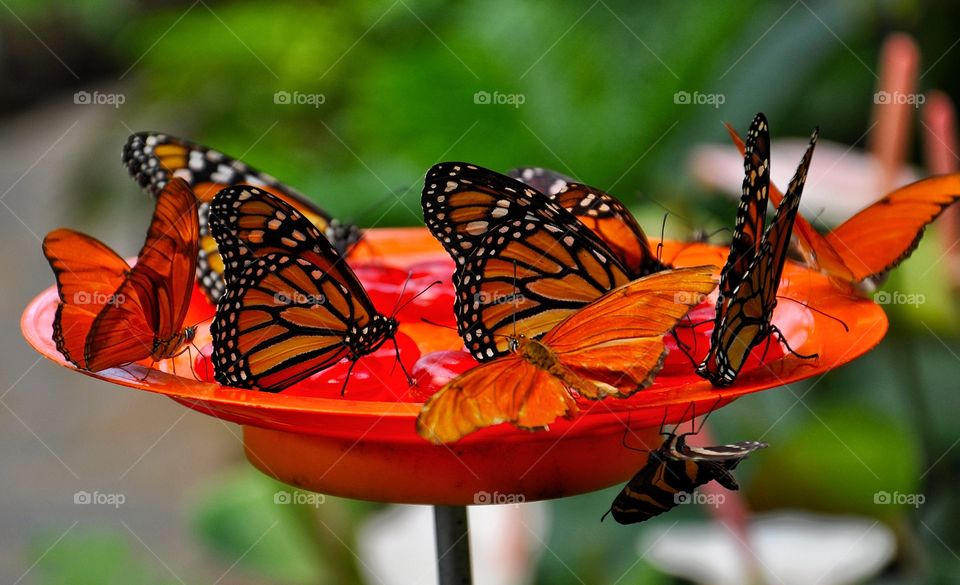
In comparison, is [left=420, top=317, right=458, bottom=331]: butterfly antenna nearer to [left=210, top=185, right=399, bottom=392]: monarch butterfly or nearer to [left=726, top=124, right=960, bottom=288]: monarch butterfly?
[left=210, top=185, right=399, bottom=392]: monarch butterfly

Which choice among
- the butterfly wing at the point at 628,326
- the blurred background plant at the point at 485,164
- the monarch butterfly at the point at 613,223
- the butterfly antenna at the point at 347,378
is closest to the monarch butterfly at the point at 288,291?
the butterfly antenna at the point at 347,378

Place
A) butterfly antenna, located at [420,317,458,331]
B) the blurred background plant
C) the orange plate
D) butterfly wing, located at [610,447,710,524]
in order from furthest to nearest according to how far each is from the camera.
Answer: the blurred background plant, butterfly antenna, located at [420,317,458,331], butterfly wing, located at [610,447,710,524], the orange plate

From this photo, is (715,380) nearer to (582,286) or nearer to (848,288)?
(582,286)

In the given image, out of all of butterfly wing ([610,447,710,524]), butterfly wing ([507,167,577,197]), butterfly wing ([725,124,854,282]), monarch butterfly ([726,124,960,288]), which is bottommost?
butterfly wing ([610,447,710,524])

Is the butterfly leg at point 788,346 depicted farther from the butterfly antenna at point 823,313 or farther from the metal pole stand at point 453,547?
the metal pole stand at point 453,547

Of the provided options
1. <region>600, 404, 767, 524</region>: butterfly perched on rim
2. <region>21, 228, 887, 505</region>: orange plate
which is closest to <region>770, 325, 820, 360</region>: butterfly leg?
<region>21, 228, 887, 505</region>: orange plate
